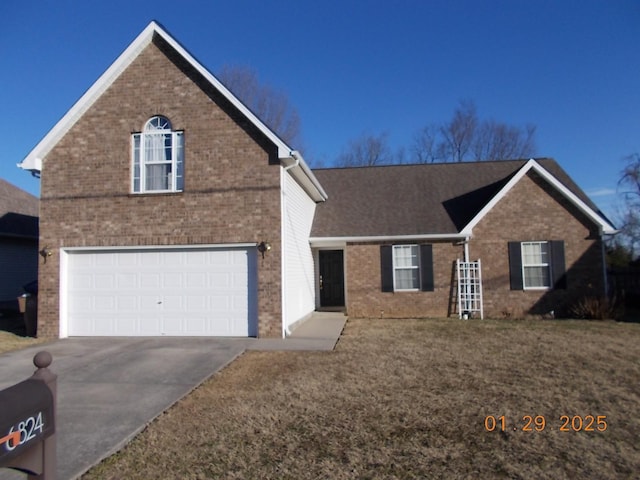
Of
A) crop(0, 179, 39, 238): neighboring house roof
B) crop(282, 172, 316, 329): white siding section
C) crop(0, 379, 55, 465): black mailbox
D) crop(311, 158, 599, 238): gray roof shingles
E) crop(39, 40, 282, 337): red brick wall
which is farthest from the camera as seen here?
crop(0, 179, 39, 238): neighboring house roof

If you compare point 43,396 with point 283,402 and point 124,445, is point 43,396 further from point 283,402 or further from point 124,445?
point 283,402

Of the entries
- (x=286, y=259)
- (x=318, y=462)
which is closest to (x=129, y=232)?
(x=286, y=259)

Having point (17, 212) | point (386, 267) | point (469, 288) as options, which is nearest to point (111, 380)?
point (386, 267)

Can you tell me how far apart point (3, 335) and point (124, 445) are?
10.2 meters

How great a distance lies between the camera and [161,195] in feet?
39.1

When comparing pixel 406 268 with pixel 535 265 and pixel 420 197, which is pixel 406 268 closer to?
pixel 420 197

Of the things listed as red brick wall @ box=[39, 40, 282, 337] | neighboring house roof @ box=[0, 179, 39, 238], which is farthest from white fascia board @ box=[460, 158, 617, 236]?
neighboring house roof @ box=[0, 179, 39, 238]

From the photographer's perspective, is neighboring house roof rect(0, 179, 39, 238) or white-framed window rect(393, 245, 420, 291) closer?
white-framed window rect(393, 245, 420, 291)

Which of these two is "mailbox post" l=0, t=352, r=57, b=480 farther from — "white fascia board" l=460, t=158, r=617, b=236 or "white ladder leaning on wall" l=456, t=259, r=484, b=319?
"white fascia board" l=460, t=158, r=617, b=236

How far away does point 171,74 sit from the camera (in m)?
12.1

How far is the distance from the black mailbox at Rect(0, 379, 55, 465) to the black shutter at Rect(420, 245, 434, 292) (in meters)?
13.4

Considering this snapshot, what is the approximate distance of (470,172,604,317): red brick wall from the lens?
14945 millimetres

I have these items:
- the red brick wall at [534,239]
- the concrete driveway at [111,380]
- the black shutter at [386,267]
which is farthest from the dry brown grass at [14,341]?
the red brick wall at [534,239]

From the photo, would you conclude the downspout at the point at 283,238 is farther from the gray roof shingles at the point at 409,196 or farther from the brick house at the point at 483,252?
the gray roof shingles at the point at 409,196
